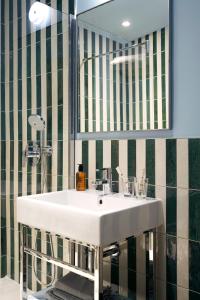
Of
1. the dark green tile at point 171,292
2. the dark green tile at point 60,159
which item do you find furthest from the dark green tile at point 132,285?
the dark green tile at point 60,159

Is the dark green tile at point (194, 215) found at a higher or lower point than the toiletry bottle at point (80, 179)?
lower

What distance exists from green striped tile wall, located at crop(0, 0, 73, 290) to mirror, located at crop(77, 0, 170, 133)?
15 cm

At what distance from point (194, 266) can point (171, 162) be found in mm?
481

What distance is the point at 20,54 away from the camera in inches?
87.1

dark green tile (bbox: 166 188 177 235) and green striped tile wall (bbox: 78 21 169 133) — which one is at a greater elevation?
green striped tile wall (bbox: 78 21 169 133)

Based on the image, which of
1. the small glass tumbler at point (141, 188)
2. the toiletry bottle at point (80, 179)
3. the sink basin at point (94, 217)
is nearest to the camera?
the sink basin at point (94, 217)

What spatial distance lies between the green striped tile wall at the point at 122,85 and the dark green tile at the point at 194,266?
1.88 ft

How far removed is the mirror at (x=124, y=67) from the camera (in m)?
1.56

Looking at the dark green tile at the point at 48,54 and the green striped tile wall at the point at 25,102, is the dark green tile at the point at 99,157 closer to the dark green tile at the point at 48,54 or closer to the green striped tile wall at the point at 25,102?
the green striped tile wall at the point at 25,102

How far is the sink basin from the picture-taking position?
1221 mm

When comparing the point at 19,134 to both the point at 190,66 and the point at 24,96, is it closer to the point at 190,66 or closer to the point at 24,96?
the point at 24,96

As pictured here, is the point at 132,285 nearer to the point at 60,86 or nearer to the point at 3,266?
the point at 3,266

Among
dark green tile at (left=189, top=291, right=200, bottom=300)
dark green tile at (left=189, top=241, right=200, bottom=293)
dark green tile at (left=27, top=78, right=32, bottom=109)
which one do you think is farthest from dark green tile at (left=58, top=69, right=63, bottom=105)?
dark green tile at (left=189, top=291, right=200, bottom=300)

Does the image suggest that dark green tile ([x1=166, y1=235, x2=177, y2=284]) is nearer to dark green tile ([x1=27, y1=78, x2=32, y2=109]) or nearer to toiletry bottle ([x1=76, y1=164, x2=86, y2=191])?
toiletry bottle ([x1=76, y1=164, x2=86, y2=191])
